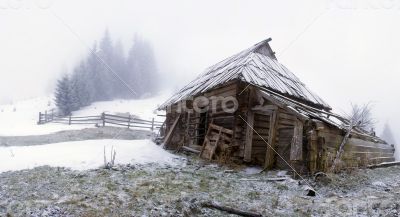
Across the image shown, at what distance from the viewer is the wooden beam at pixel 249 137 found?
11016mm

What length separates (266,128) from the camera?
38.6ft

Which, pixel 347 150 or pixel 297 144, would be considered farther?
pixel 347 150

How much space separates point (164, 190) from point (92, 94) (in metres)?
50.8

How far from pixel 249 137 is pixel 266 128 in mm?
1073

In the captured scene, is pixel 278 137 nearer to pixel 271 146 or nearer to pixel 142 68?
pixel 271 146

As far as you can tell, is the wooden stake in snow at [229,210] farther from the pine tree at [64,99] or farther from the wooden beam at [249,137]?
the pine tree at [64,99]

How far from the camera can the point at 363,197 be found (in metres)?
6.84

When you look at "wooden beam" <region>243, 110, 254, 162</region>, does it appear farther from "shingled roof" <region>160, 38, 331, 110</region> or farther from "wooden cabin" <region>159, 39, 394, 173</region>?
"shingled roof" <region>160, 38, 331, 110</region>

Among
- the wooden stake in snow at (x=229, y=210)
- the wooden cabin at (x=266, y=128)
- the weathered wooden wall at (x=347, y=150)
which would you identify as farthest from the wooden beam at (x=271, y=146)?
the wooden stake in snow at (x=229, y=210)

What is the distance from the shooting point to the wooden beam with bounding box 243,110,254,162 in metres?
11.0

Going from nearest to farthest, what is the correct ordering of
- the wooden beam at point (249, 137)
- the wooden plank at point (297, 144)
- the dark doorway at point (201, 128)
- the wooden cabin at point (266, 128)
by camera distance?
the wooden plank at point (297, 144), the wooden cabin at point (266, 128), the wooden beam at point (249, 137), the dark doorway at point (201, 128)

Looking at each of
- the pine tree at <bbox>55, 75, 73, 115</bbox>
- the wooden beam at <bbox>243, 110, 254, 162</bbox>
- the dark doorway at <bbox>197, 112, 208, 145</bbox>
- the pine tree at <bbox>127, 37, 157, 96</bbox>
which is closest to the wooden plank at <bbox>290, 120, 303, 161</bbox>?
the wooden beam at <bbox>243, 110, 254, 162</bbox>

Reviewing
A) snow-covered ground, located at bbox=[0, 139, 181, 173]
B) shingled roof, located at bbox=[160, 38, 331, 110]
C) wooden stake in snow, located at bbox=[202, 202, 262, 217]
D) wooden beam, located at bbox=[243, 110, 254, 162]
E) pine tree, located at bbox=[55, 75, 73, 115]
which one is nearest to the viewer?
wooden stake in snow, located at bbox=[202, 202, 262, 217]

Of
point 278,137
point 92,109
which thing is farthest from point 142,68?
point 278,137
